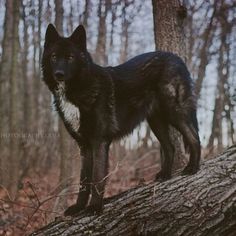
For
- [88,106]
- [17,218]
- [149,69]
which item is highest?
[149,69]

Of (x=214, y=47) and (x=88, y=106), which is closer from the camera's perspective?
(x=88, y=106)

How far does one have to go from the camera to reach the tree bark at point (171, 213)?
15.4 ft

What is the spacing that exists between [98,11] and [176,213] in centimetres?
613

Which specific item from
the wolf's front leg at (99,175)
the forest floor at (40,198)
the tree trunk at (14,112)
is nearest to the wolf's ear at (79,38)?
the wolf's front leg at (99,175)

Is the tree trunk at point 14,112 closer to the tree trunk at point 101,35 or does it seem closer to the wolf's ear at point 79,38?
the tree trunk at point 101,35

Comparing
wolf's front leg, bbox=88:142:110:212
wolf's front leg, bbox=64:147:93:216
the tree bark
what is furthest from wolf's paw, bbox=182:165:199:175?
wolf's front leg, bbox=64:147:93:216

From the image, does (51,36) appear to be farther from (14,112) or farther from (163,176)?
(14,112)

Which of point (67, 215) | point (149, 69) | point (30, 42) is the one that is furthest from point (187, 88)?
point (30, 42)

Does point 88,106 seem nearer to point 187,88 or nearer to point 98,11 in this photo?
point 187,88

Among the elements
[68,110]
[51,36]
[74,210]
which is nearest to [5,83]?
[51,36]

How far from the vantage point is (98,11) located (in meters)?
9.73

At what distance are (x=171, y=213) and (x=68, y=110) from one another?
183 centimetres

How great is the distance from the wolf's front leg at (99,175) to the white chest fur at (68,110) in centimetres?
43

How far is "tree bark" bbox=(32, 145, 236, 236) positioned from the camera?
470 centimetres
